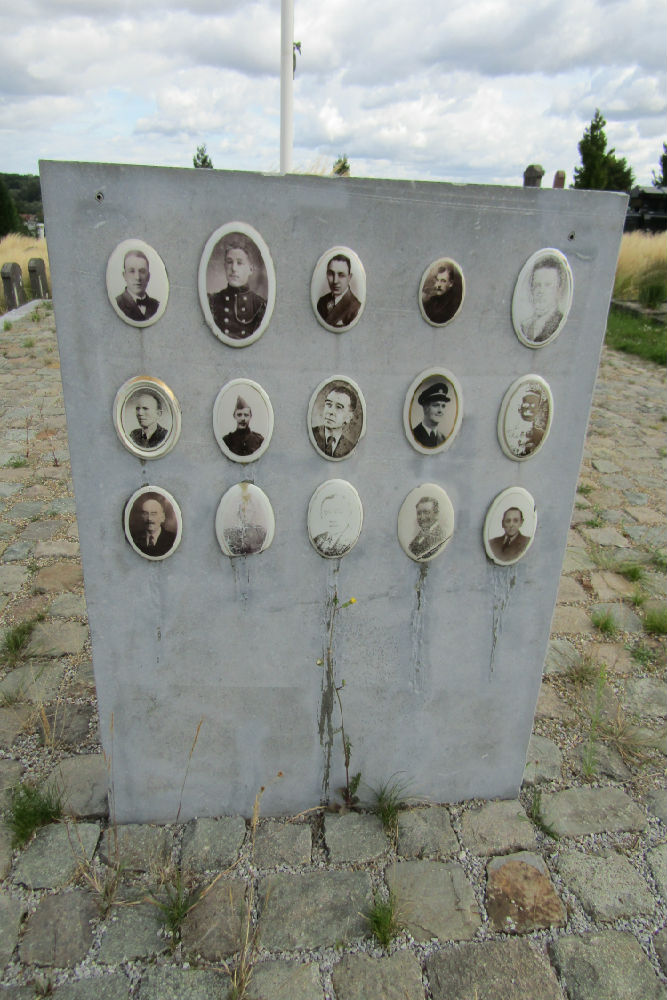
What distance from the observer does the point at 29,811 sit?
94.2 inches

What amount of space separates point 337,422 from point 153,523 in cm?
63

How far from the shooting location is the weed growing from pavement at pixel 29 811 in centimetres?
236

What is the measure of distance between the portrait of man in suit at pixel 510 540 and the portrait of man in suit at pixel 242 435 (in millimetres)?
835

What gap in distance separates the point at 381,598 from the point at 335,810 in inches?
34.5

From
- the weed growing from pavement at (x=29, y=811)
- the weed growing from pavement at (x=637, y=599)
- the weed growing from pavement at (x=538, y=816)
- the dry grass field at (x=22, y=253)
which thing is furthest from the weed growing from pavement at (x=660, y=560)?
the dry grass field at (x=22, y=253)

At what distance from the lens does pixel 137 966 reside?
1970mm

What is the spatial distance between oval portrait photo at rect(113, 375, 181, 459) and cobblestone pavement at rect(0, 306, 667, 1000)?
4.03 ft

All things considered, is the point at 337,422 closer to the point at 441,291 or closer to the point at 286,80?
the point at 441,291

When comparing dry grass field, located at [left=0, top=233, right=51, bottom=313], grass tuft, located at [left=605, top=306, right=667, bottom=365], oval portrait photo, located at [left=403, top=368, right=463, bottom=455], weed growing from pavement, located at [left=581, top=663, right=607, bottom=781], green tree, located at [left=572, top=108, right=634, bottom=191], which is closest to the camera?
oval portrait photo, located at [left=403, top=368, right=463, bottom=455]

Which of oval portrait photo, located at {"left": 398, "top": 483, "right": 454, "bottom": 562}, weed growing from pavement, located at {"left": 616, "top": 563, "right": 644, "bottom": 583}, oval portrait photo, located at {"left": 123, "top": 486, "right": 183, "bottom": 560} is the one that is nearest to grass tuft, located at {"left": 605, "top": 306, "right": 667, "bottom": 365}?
weed growing from pavement, located at {"left": 616, "top": 563, "right": 644, "bottom": 583}

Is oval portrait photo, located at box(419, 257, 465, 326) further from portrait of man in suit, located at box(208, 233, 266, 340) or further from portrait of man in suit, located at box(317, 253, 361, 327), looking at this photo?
portrait of man in suit, located at box(208, 233, 266, 340)

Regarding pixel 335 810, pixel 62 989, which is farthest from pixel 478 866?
pixel 62 989

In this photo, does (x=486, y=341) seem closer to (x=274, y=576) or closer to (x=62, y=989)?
(x=274, y=576)

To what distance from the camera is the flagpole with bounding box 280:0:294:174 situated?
2836 mm
